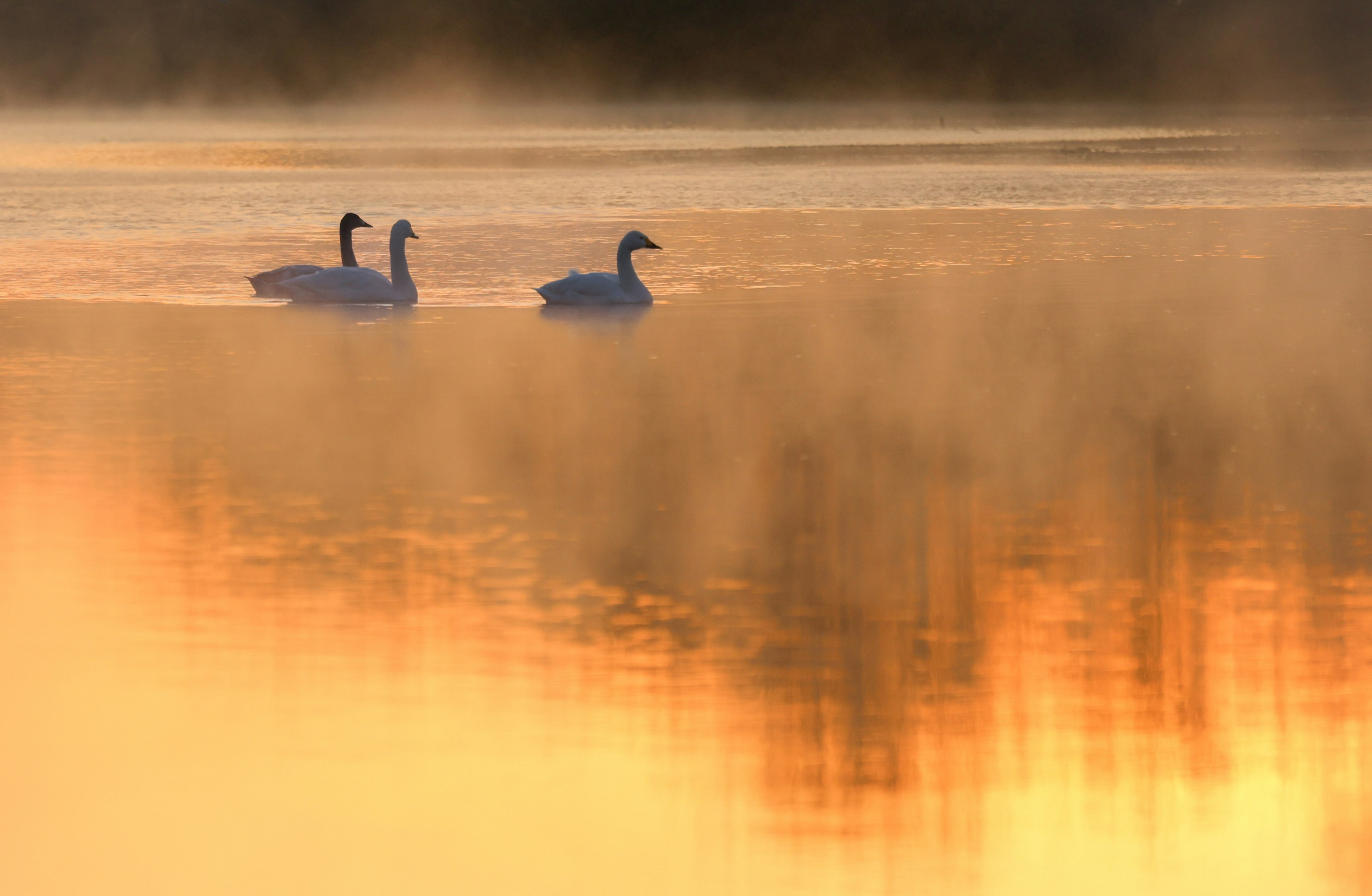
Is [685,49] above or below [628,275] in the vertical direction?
above

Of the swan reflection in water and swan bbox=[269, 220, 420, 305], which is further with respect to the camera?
swan bbox=[269, 220, 420, 305]

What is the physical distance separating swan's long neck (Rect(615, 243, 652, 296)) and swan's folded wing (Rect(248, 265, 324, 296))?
2539mm

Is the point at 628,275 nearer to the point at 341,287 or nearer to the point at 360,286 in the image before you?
the point at 360,286

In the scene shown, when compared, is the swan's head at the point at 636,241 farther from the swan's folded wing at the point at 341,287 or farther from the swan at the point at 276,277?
the swan at the point at 276,277

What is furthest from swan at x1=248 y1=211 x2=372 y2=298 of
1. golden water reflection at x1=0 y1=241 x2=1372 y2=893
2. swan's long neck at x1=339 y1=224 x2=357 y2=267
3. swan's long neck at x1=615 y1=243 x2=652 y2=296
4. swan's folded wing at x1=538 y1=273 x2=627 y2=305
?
golden water reflection at x1=0 y1=241 x2=1372 y2=893

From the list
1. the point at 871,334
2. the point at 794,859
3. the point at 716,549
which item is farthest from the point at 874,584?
the point at 871,334

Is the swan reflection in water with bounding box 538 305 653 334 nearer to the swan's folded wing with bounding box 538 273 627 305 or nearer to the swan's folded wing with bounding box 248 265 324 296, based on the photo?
the swan's folded wing with bounding box 538 273 627 305

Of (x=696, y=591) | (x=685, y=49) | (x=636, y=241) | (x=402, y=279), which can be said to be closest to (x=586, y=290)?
(x=636, y=241)

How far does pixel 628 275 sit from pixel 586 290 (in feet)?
1.55

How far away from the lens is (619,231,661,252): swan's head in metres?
17.5

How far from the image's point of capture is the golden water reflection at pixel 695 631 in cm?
537

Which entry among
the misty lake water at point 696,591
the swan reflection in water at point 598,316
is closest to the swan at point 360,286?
the misty lake water at point 696,591

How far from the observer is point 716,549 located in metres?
8.24

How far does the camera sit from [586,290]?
1680cm
